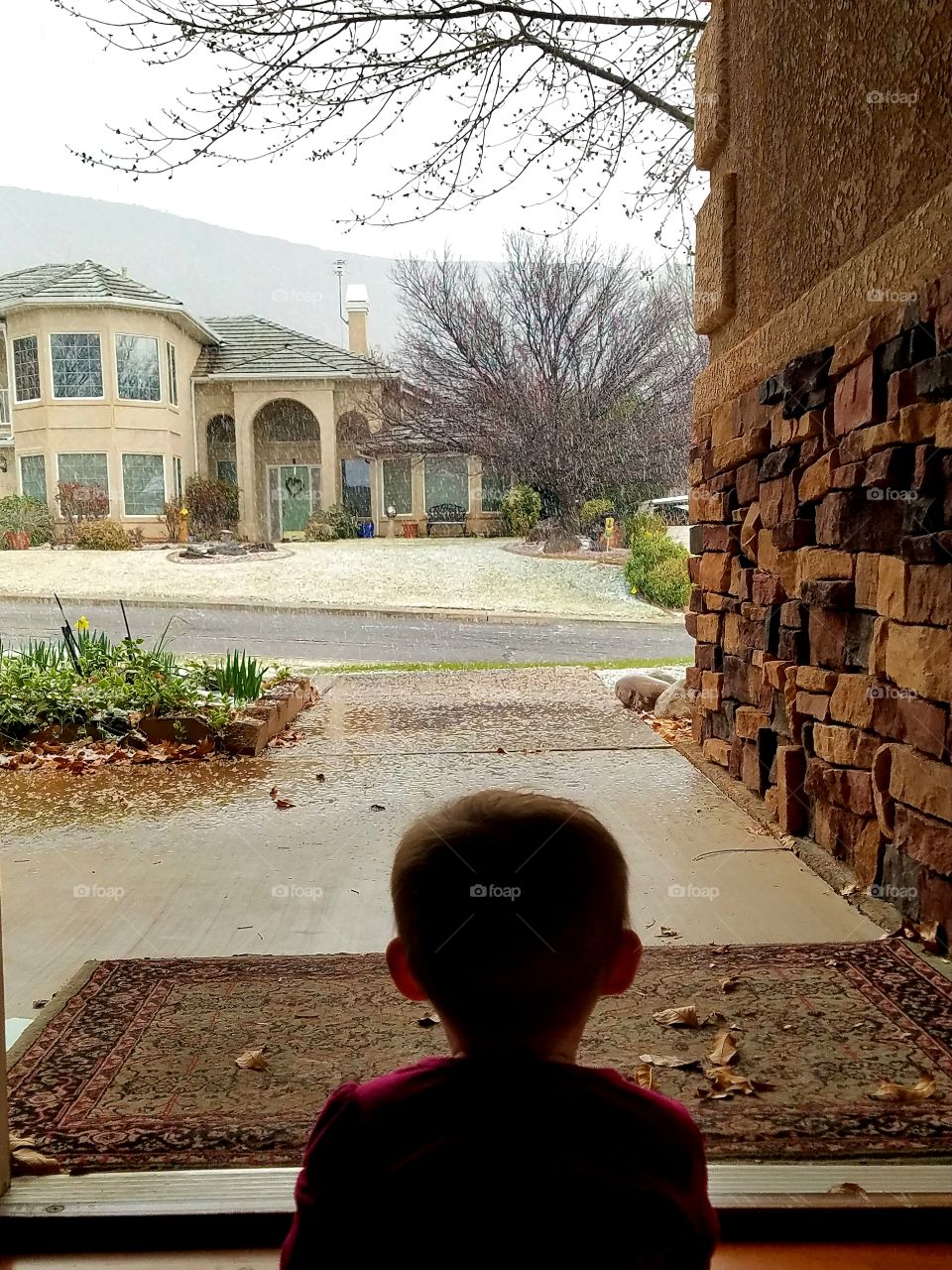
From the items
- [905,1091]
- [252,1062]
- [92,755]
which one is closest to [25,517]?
[92,755]

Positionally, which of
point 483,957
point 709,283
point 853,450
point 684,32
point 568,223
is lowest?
point 483,957

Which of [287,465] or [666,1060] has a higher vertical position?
[287,465]

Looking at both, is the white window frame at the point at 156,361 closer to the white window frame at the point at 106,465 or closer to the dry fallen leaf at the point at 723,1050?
the white window frame at the point at 106,465

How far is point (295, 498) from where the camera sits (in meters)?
4.27

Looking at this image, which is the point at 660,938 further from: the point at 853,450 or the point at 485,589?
the point at 485,589

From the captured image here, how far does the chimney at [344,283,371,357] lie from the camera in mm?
4543

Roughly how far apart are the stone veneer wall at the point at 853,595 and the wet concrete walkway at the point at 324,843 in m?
0.20

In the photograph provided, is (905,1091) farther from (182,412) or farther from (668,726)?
(182,412)

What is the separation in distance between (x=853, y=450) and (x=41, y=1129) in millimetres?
2106

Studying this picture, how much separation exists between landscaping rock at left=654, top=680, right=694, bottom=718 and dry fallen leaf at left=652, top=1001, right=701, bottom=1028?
117 inches

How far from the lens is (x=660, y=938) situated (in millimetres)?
2158

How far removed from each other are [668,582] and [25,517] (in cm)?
325

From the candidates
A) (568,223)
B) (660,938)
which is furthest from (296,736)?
(568,223)

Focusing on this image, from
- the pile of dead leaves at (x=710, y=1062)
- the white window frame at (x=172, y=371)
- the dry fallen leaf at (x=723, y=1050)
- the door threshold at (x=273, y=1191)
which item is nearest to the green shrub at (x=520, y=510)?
the white window frame at (x=172, y=371)
